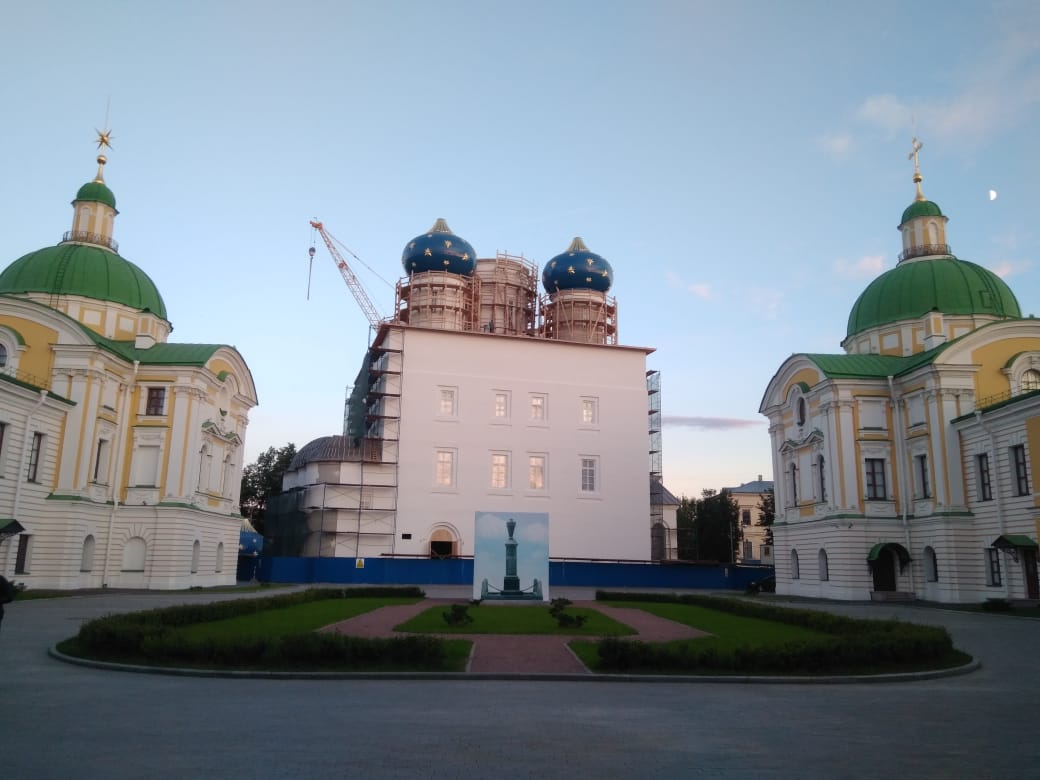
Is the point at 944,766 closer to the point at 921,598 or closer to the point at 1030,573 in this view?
the point at 1030,573

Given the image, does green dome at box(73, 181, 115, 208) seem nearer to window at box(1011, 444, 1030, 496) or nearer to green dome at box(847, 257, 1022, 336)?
green dome at box(847, 257, 1022, 336)

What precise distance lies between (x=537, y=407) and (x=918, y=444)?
93.8 ft

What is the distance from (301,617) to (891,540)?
27.9m

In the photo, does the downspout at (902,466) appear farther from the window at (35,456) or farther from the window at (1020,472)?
the window at (35,456)

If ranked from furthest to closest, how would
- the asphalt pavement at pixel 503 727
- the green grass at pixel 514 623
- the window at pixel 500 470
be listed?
the window at pixel 500 470 < the green grass at pixel 514 623 < the asphalt pavement at pixel 503 727

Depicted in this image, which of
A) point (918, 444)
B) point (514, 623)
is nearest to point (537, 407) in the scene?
point (918, 444)

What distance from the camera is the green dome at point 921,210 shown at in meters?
46.9

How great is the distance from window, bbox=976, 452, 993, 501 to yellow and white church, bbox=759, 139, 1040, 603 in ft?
0.19

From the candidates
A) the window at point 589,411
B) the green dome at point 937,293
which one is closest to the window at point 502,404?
the window at point 589,411

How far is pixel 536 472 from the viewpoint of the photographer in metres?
59.9

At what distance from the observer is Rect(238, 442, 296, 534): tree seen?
82312 millimetres

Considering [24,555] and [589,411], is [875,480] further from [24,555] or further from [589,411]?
[24,555]

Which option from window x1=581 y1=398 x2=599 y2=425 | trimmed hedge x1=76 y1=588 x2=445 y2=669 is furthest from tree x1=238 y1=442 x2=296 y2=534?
trimmed hedge x1=76 y1=588 x2=445 y2=669

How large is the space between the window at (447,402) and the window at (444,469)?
2.68 meters
